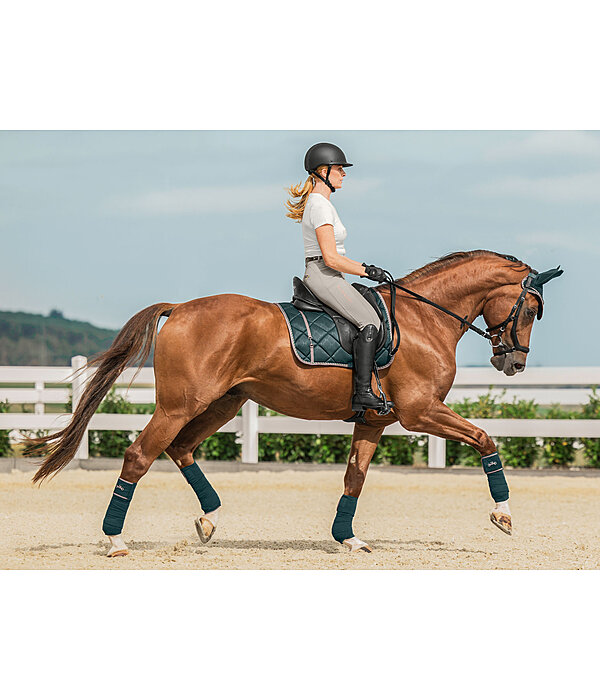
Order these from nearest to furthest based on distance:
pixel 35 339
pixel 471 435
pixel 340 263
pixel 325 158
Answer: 1. pixel 340 263
2. pixel 471 435
3. pixel 325 158
4. pixel 35 339

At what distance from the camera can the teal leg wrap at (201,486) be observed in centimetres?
644

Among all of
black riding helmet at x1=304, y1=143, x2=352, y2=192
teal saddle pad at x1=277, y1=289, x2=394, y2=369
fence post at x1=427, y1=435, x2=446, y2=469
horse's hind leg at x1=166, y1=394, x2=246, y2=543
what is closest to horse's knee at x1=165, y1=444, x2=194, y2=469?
horse's hind leg at x1=166, y1=394, x2=246, y2=543

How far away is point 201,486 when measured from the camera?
21.3 feet

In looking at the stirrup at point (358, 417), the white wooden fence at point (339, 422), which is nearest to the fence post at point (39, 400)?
the white wooden fence at point (339, 422)

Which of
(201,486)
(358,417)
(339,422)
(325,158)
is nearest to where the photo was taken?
(325,158)

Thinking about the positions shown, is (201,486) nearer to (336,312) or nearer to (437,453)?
(336,312)

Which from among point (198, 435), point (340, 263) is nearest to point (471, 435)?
point (340, 263)

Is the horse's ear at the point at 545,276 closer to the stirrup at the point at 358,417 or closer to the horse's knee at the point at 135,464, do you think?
the stirrup at the point at 358,417

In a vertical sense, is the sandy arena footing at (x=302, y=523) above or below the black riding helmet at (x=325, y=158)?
below

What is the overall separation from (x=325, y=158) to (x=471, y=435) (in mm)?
2380

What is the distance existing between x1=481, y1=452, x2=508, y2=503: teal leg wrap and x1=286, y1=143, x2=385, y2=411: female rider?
36.3 inches

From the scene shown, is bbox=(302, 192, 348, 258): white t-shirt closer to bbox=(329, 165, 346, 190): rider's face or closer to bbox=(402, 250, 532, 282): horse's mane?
bbox=(329, 165, 346, 190): rider's face

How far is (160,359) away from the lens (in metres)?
6.01

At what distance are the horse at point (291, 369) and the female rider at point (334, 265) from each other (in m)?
0.21
